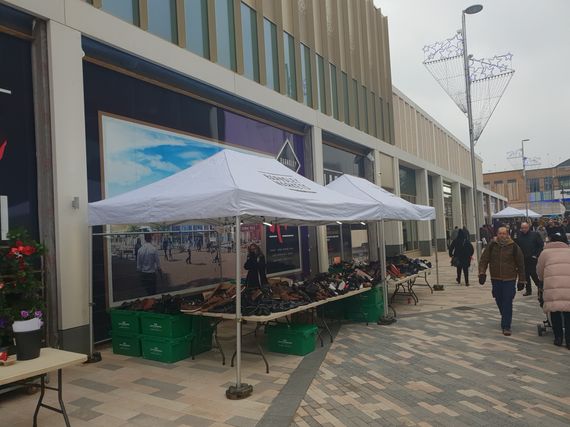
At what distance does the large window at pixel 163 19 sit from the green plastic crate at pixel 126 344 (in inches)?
216

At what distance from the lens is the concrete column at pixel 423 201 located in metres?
Answer: 26.7

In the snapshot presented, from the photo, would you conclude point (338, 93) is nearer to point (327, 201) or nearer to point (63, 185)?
point (327, 201)

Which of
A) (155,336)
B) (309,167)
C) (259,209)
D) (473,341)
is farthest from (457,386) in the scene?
(309,167)

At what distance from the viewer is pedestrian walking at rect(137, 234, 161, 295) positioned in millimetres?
8203

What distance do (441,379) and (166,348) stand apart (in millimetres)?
3467

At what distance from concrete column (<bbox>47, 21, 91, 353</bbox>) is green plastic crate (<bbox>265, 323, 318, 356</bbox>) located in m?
2.62

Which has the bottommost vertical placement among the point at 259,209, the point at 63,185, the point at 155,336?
the point at 155,336

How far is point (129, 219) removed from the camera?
5930mm

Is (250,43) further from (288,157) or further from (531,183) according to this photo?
(531,183)

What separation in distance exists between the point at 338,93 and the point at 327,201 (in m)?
10.2

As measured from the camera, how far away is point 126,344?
6.62m

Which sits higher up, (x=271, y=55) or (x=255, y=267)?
(x=271, y=55)

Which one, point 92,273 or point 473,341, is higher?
point 92,273

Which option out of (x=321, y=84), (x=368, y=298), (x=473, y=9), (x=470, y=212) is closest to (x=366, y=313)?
(x=368, y=298)
